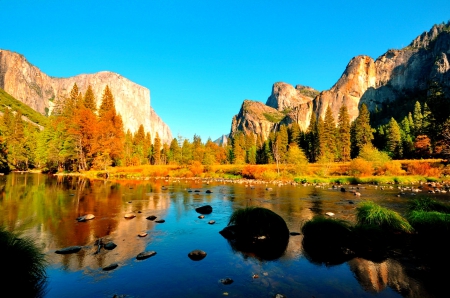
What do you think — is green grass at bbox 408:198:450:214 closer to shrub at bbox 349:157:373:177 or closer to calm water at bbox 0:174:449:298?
calm water at bbox 0:174:449:298

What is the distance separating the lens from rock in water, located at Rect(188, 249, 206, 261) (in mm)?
8945

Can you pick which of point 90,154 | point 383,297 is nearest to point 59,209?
Answer: point 383,297

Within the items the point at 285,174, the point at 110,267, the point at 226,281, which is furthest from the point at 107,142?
the point at 226,281

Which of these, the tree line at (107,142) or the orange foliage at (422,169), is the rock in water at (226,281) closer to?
the tree line at (107,142)

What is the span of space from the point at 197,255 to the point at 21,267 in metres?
5.13

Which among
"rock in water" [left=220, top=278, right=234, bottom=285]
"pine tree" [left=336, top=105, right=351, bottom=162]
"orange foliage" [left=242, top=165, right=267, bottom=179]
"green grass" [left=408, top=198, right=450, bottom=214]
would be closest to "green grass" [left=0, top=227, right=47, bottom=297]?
"rock in water" [left=220, top=278, right=234, bottom=285]

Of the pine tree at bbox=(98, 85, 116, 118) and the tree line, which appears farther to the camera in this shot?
the pine tree at bbox=(98, 85, 116, 118)

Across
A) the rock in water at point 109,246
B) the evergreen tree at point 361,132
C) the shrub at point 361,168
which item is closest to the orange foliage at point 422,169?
the shrub at point 361,168

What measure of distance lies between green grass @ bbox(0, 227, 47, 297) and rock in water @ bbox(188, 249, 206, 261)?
4413 millimetres

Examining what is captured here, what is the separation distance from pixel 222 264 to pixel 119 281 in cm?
325

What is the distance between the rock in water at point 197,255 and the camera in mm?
8945

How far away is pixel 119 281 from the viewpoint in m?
6.94

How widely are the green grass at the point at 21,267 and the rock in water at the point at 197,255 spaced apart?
4.41m

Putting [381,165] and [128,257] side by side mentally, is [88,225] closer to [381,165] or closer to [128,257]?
[128,257]
